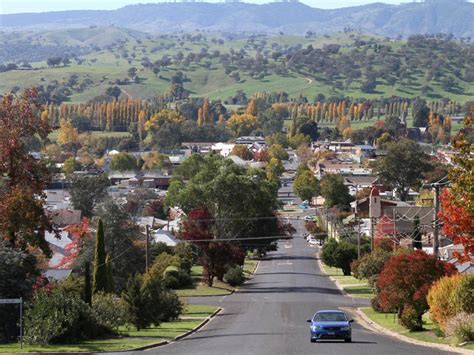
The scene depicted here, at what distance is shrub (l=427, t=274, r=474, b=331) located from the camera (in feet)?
138

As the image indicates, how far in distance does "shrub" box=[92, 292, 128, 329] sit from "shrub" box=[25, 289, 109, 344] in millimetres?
1738

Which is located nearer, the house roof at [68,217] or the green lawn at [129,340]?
the green lawn at [129,340]

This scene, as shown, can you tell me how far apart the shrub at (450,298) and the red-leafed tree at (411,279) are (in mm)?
3081

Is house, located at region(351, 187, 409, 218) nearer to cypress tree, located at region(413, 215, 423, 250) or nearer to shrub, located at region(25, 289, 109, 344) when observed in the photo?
cypress tree, located at region(413, 215, 423, 250)

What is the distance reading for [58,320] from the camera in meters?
39.7

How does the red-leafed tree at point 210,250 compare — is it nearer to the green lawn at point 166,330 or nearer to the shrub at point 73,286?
the shrub at point 73,286

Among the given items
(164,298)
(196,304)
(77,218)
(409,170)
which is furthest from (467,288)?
(409,170)

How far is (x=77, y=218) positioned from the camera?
11531 centimetres

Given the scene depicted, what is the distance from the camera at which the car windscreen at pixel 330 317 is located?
4078 centimetres

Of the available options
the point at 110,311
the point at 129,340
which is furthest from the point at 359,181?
the point at 129,340

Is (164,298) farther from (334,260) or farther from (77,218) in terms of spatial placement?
(77,218)

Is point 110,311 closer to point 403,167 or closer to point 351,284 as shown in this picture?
point 351,284

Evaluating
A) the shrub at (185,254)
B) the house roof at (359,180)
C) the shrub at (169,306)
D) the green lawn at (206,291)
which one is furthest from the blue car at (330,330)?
the house roof at (359,180)

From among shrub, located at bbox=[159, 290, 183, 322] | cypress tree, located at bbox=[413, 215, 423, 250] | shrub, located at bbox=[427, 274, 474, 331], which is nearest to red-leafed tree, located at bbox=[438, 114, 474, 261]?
shrub, located at bbox=[427, 274, 474, 331]
